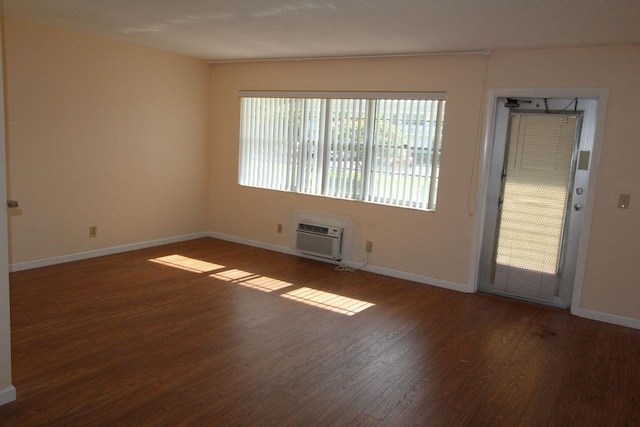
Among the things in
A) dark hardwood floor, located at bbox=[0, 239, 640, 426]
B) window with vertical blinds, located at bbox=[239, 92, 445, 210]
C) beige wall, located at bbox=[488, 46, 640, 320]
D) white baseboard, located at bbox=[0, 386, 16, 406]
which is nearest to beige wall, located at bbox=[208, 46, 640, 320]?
beige wall, located at bbox=[488, 46, 640, 320]

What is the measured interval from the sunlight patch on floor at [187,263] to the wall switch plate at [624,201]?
13.1 feet

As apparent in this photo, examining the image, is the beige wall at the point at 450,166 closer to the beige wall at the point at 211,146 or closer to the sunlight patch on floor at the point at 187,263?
the beige wall at the point at 211,146

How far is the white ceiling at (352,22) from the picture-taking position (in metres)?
3.23

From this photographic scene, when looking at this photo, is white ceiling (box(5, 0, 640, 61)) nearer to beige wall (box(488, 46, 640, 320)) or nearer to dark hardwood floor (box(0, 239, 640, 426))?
beige wall (box(488, 46, 640, 320))

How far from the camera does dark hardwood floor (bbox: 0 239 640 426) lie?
8.80 ft

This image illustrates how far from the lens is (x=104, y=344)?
334 cm

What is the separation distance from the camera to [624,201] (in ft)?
13.8

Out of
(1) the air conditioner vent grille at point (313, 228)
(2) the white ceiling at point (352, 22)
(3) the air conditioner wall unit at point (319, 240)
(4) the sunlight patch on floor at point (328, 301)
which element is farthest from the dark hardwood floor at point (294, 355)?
(2) the white ceiling at point (352, 22)

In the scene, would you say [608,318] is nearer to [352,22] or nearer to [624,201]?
[624,201]

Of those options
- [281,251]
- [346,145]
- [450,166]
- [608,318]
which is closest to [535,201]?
[450,166]

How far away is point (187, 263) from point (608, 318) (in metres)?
4.29

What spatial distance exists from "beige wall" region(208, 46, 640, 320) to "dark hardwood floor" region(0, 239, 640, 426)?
41cm

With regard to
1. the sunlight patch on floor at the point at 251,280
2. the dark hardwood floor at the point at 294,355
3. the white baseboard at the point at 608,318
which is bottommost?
the dark hardwood floor at the point at 294,355

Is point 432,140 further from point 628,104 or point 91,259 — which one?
point 91,259
